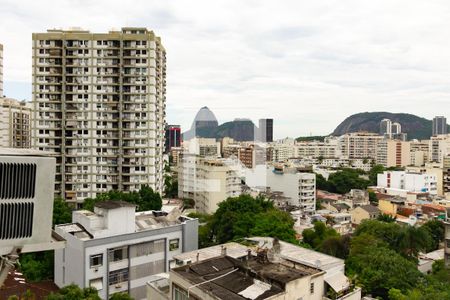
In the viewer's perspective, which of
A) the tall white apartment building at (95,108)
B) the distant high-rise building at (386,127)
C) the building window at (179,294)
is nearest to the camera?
the building window at (179,294)

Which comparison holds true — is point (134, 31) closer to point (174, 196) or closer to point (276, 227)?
point (174, 196)

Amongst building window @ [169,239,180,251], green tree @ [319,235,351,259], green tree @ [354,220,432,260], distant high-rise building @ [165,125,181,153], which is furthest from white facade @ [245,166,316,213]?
distant high-rise building @ [165,125,181,153]

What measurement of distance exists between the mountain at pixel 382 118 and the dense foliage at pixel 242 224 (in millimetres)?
99937

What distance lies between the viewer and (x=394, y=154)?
61219 mm

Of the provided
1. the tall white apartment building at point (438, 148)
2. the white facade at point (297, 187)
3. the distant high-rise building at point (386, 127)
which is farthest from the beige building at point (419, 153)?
the distant high-rise building at point (386, 127)

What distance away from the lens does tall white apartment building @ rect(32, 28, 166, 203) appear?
23594mm

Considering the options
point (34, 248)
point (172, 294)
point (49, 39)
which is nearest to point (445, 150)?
point (49, 39)

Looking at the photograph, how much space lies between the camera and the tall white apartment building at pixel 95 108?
23594 mm

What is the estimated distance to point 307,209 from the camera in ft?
97.5

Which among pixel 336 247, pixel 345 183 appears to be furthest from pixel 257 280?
pixel 345 183

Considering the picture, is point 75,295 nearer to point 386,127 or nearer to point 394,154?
point 394,154

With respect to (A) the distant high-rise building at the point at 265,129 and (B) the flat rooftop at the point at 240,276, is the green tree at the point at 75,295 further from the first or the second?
(A) the distant high-rise building at the point at 265,129

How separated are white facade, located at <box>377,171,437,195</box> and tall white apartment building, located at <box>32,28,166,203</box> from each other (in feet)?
75.6

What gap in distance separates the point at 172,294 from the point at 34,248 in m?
4.70
